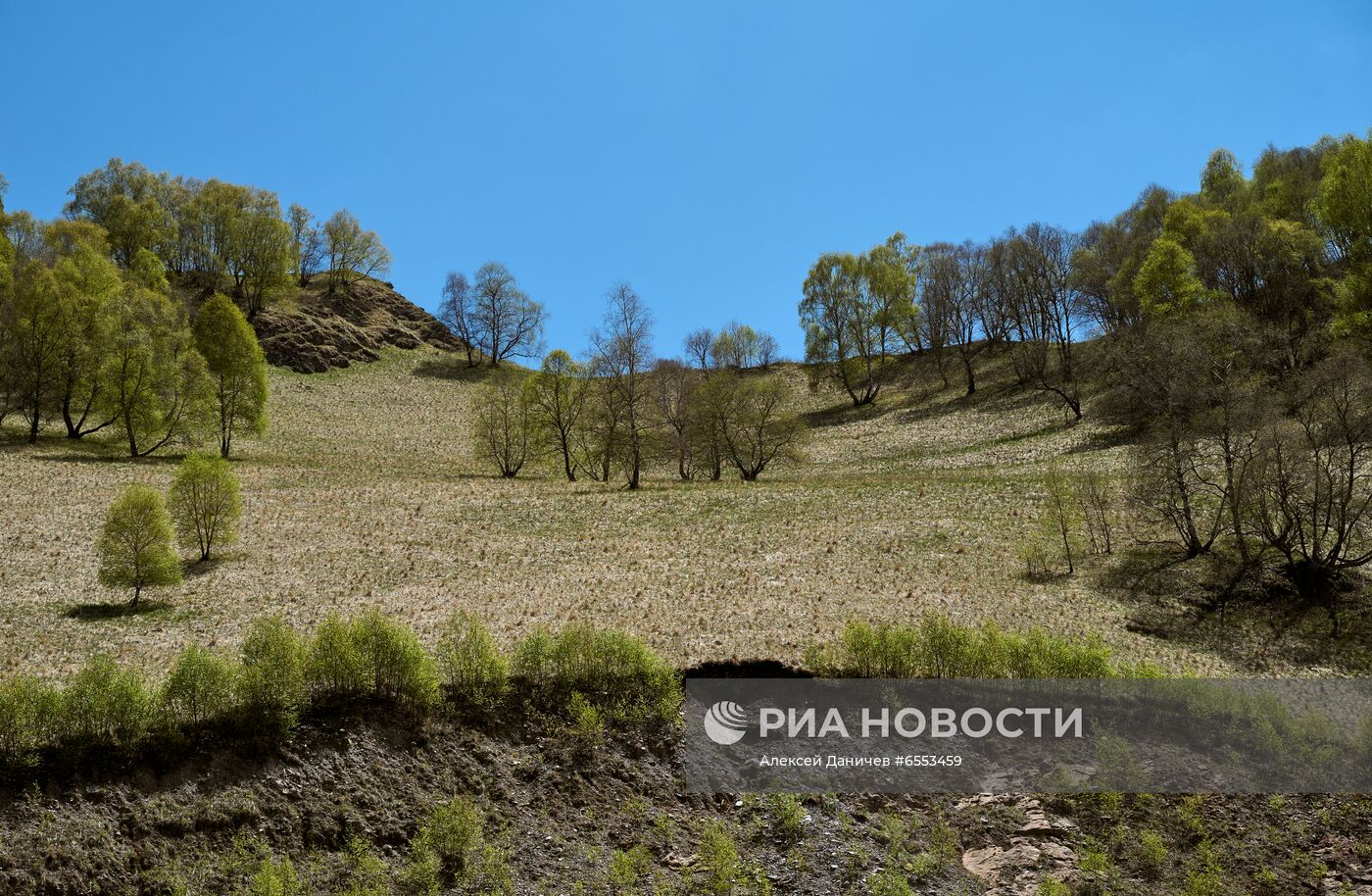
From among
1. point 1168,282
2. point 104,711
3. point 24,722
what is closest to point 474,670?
point 104,711

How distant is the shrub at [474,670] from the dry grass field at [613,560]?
8.23ft

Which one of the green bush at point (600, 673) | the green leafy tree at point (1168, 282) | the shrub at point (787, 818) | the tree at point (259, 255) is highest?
the tree at point (259, 255)

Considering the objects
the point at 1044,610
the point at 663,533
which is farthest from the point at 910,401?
the point at 1044,610

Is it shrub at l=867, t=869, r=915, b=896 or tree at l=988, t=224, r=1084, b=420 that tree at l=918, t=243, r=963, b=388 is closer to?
tree at l=988, t=224, r=1084, b=420

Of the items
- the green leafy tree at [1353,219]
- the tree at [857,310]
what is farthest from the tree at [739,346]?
the green leafy tree at [1353,219]

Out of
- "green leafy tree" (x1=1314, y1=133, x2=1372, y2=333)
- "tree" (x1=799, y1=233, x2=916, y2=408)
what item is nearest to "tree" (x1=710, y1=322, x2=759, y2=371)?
"tree" (x1=799, y1=233, x2=916, y2=408)

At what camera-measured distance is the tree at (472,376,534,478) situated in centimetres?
4744

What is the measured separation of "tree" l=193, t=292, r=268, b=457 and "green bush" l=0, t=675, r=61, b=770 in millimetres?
36271

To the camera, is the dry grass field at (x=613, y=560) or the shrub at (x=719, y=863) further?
the dry grass field at (x=613, y=560)

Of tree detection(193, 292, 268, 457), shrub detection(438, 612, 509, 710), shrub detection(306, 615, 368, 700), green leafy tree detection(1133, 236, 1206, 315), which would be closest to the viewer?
shrub detection(306, 615, 368, 700)

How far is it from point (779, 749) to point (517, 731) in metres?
4.80

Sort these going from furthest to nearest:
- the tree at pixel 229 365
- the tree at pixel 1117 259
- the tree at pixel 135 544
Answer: the tree at pixel 1117 259
the tree at pixel 229 365
the tree at pixel 135 544

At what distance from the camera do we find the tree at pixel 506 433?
47.4m

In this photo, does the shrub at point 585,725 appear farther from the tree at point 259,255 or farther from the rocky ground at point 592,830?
the tree at point 259,255
